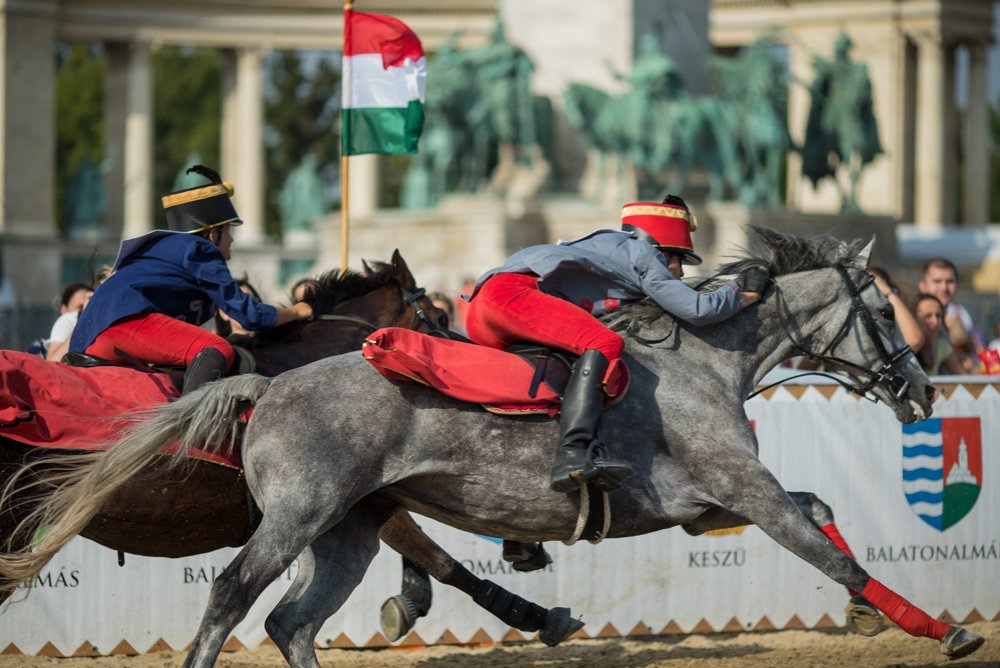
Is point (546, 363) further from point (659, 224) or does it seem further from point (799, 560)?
point (799, 560)

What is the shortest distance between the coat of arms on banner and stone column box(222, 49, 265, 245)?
1771 inches

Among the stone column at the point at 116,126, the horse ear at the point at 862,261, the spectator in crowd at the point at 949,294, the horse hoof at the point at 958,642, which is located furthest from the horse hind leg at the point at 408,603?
the stone column at the point at 116,126

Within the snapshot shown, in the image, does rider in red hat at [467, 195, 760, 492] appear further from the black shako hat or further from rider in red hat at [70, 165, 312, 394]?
the black shako hat

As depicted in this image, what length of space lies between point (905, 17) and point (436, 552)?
170 ft

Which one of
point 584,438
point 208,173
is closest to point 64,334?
point 208,173

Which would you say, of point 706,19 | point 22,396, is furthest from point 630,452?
point 706,19

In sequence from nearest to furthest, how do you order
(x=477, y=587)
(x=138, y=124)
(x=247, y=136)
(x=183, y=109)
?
(x=477, y=587)
(x=138, y=124)
(x=247, y=136)
(x=183, y=109)

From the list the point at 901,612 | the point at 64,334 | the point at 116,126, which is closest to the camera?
the point at 901,612

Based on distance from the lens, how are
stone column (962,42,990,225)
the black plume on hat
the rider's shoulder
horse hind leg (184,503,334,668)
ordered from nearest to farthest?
horse hind leg (184,503,334,668), the rider's shoulder, the black plume on hat, stone column (962,42,990,225)

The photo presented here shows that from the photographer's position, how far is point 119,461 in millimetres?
7688

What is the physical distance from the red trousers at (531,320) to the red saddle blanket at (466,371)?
154 millimetres

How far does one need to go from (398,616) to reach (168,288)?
7.21ft

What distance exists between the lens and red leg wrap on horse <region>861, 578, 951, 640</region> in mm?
7848

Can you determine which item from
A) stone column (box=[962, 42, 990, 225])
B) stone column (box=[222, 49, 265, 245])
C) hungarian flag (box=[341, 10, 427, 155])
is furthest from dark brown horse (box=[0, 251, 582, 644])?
stone column (box=[962, 42, 990, 225])
